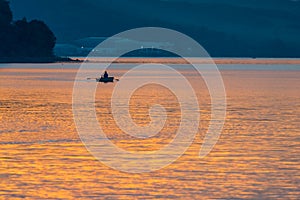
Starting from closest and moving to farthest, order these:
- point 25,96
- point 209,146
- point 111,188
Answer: point 111,188, point 209,146, point 25,96

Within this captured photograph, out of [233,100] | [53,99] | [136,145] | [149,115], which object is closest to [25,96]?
[53,99]

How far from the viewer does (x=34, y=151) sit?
35906mm

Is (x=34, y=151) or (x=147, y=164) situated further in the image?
(x=34, y=151)

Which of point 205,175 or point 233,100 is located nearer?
point 205,175

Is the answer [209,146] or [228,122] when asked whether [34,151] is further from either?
[228,122]

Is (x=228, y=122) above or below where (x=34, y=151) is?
above

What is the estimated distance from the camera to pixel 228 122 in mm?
50250

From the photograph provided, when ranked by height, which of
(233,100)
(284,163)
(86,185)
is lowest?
(86,185)

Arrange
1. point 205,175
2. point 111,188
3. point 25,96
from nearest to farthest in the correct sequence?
1. point 111,188
2. point 205,175
3. point 25,96

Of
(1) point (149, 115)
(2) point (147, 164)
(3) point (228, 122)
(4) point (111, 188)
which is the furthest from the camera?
(1) point (149, 115)

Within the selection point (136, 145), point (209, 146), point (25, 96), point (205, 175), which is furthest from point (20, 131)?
point (25, 96)

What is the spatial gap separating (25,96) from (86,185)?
51.6 meters

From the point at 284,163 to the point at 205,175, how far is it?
162 inches

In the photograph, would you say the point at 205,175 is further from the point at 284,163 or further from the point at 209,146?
the point at 209,146
